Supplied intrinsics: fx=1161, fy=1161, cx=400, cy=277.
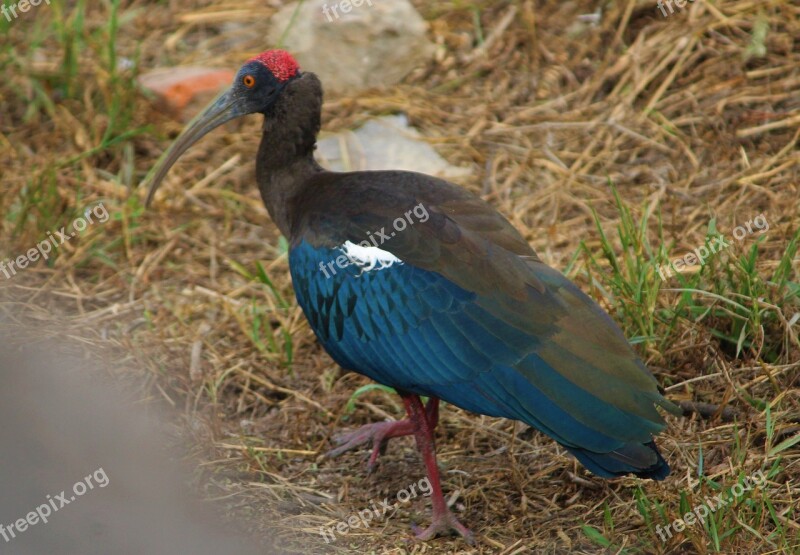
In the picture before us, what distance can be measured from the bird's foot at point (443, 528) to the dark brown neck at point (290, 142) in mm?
1458

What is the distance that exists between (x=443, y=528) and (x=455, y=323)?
34.3 inches

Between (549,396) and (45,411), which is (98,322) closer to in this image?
A: (45,411)

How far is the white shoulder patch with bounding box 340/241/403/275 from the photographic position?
4664mm

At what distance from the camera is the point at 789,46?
712cm

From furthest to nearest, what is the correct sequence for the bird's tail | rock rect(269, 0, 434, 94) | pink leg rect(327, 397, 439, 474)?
rock rect(269, 0, 434, 94), pink leg rect(327, 397, 439, 474), the bird's tail

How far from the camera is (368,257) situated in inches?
185

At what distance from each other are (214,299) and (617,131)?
262 cm

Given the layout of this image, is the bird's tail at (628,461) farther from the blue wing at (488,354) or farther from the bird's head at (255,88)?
the bird's head at (255,88)

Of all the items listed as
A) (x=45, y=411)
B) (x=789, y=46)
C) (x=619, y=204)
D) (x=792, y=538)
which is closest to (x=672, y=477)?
(x=792, y=538)

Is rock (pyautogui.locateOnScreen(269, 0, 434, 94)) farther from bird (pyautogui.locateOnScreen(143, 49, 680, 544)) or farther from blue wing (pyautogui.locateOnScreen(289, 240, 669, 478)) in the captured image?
blue wing (pyautogui.locateOnScreen(289, 240, 669, 478))

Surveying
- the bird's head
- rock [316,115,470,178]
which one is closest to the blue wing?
the bird's head

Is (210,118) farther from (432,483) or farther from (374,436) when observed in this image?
(432,483)

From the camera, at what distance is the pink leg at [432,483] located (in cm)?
471

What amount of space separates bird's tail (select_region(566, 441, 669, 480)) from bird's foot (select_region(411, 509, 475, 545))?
68 centimetres
